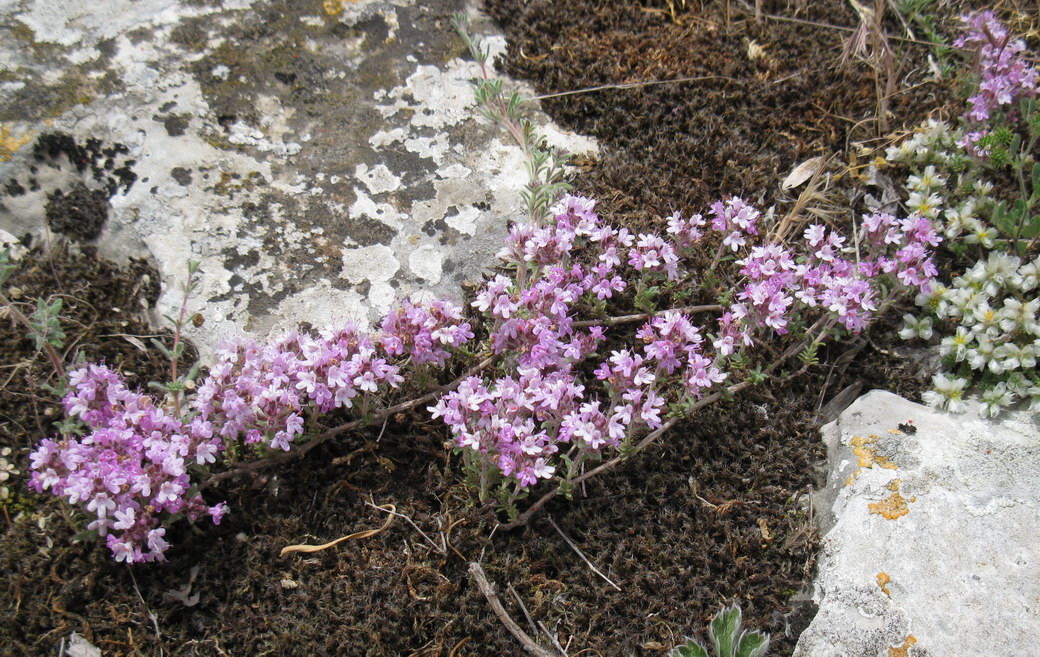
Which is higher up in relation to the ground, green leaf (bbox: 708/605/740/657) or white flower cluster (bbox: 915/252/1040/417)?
white flower cluster (bbox: 915/252/1040/417)

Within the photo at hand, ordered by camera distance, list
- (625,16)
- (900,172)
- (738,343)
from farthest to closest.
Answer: (625,16) < (900,172) < (738,343)

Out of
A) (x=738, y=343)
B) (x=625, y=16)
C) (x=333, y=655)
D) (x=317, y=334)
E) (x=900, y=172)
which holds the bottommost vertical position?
(x=333, y=655)

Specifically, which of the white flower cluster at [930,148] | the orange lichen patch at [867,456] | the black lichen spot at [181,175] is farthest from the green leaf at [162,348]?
the white flower cluster at [930,148]

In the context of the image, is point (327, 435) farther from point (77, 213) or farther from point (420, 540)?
point (77, 213)

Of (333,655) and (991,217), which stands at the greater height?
(991,217)

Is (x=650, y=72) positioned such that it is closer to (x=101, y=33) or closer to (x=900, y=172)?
(x=900, y=172)

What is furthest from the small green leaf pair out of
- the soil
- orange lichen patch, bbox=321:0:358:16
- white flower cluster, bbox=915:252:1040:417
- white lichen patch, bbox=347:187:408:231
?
orange lichen patch, bbox=321:0:358:16

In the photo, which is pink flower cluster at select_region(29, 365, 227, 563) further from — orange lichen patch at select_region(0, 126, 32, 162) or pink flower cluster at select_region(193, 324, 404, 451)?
orange lichen patch at select_region(0, 126, 32, 162)

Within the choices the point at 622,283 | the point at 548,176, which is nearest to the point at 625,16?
the point at 548,176
